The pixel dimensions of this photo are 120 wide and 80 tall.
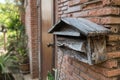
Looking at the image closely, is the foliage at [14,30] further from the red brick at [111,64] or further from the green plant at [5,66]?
the red brick at [111,64]

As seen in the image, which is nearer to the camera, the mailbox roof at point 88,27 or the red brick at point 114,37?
the mailbox roof at point 88,27

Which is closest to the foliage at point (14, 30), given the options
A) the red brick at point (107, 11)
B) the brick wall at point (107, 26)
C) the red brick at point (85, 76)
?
the red brick at point (85, 76)

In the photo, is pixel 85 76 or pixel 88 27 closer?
pixel 88 27

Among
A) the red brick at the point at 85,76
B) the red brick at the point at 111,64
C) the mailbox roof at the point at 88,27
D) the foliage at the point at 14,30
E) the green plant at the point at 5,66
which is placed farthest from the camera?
the foliage at the point at 14,30

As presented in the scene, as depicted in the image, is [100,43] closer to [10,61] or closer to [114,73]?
[114,73]

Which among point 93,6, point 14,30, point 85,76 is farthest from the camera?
point 14,30

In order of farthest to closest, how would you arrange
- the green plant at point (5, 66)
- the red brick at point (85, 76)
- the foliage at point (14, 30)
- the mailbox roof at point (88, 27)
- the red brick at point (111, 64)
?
the foliage at point (14, 30)
the green plant at point (5, 66)
the red brick at point (85, 76)
the red brick at point (111, 64)
the mailbox roof at point (88, 27)

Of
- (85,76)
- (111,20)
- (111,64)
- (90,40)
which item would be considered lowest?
(85,76)

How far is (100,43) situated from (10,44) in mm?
6179

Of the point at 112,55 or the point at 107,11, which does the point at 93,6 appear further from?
the point at 112,55

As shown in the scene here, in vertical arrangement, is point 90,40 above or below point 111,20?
below

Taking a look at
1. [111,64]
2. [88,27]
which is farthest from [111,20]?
[111,64]

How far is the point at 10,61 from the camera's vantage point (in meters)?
4.58

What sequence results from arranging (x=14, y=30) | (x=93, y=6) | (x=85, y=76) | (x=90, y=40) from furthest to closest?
(x=14, y=30)
(x=85, y=76)
(x=93, y=6)
(x=90, y=40)
